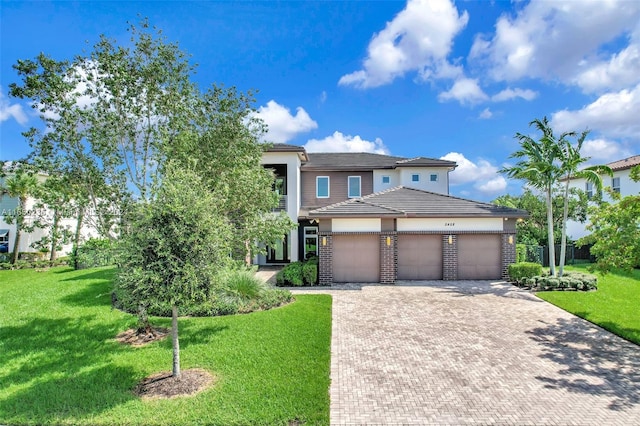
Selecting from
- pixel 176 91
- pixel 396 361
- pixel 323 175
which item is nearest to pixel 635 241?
pixel 396 361

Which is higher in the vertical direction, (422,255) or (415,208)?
(415,208)

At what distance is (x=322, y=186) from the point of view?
2478cm

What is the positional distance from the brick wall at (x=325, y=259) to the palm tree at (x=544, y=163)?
Result: 958 cm

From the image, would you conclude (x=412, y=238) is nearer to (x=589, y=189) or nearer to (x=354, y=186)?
(x=354, y=186)

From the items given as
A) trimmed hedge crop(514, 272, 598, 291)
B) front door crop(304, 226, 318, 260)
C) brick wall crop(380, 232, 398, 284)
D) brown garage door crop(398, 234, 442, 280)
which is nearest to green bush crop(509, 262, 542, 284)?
trimmed hedge crop(514, 272, 598, 291)

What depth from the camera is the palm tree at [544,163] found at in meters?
16.6

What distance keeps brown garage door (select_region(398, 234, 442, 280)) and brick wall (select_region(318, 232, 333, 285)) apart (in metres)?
3.56

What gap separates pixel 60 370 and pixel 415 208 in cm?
1499

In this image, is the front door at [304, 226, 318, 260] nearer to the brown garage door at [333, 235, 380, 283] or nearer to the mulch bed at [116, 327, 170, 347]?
the brown garage door at [333, 235, 380, 283]

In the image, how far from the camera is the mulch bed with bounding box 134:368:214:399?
6621 millimetres

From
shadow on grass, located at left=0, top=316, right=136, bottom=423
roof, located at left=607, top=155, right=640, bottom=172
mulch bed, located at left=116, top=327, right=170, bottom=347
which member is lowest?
shadow on grass, located at left=0, top=316, right=136, bottom=423

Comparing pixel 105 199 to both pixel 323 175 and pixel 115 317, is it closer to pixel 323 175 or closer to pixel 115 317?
pixel 115 317

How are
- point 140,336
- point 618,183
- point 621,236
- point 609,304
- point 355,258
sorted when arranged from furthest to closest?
point 618,183, point 355,258, point 609,304, point 140,336, point 621,236

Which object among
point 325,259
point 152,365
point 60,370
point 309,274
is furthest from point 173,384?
point 325,259
